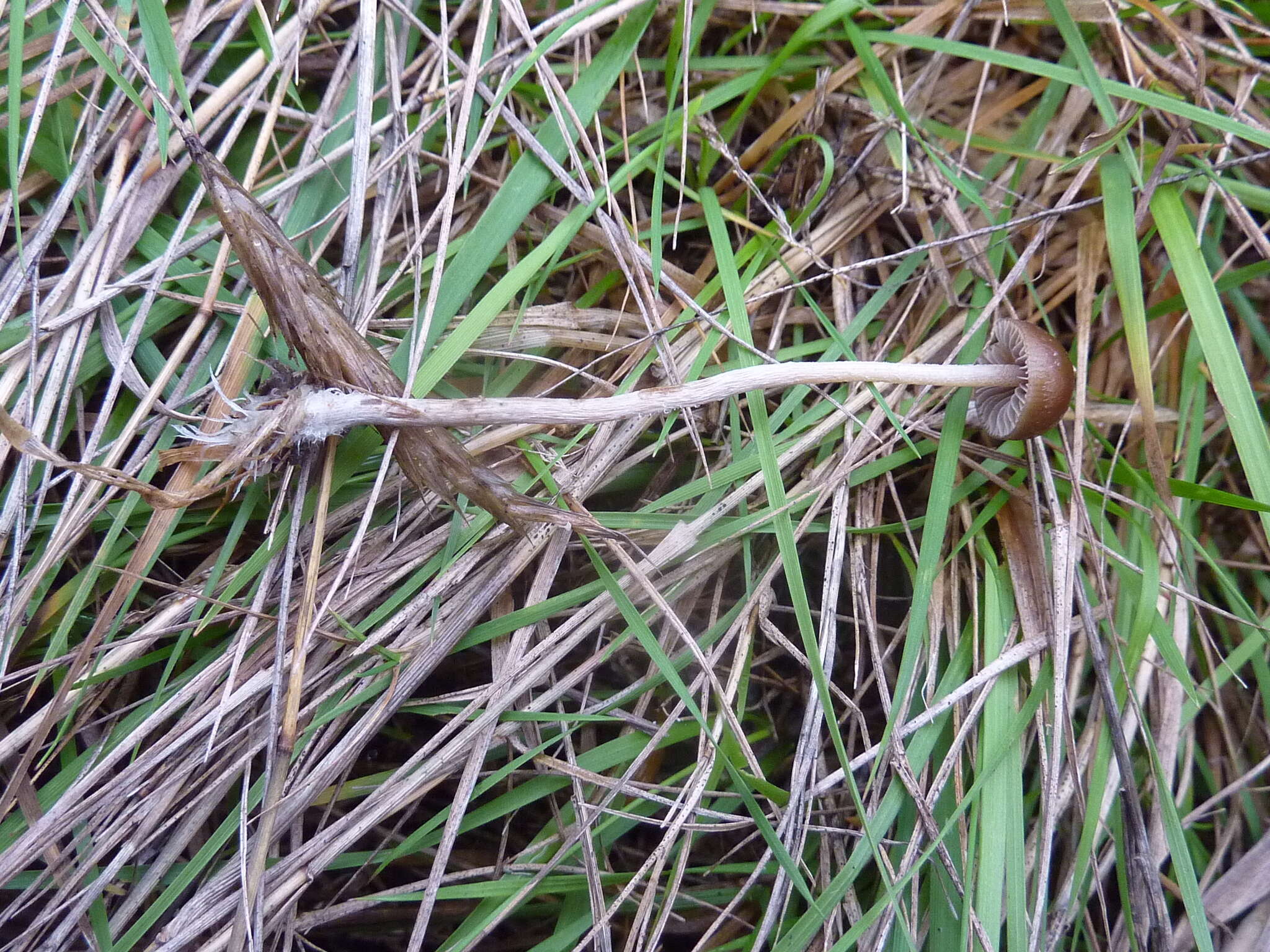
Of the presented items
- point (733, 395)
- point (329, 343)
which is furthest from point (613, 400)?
point (329, 343)

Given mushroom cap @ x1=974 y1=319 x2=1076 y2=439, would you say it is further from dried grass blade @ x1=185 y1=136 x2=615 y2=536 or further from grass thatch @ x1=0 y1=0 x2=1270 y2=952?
dried grass blade @ x1=185 y1=136 x2=615 y2=536

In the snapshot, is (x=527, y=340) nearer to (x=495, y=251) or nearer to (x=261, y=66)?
(x=495, y=251)

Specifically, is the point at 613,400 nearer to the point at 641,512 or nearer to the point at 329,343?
the point at 641,512

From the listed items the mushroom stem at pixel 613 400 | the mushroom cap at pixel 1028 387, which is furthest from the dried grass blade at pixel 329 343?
the mushroom cap at pixel 1028 387

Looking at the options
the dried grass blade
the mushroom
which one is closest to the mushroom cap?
the mushroom

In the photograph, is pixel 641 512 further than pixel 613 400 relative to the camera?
Yes

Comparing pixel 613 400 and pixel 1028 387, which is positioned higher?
pixel 613 400

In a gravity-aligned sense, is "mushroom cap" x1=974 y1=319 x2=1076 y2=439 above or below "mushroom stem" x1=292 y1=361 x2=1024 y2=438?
below
